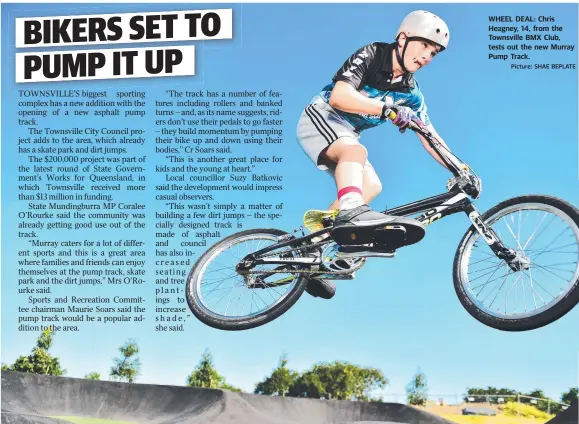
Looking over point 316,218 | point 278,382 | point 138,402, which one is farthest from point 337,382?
point 316,218

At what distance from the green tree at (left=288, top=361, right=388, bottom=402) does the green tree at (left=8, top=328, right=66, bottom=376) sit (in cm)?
430

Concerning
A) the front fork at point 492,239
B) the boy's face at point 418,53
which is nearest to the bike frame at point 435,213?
the front fork at point 492,239

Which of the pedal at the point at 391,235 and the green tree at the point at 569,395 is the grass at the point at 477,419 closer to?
the green tree at the point at 569,395

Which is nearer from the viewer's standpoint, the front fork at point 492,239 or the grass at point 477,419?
the front fork at point 492,239

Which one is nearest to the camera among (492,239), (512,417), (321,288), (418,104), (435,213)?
(492,239)

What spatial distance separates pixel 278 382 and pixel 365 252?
642 centimetres

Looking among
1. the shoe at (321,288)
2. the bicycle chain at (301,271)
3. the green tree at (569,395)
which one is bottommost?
the green tree at (569,395)

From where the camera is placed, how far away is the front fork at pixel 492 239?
765 centimetres

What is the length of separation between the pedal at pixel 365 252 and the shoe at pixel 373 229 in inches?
2.9

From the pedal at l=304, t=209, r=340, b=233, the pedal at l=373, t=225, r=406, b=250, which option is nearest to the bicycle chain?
the pedal at l=304, t=209, r=340, b=233

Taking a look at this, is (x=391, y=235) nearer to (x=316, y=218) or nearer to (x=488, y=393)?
(x=316, y=218)

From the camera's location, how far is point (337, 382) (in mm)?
12797

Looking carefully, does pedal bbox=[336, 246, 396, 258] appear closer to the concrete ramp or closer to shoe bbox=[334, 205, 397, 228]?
shoe bbox=[334, 205, 397, 228]

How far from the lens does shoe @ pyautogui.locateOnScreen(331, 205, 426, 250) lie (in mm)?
7371
